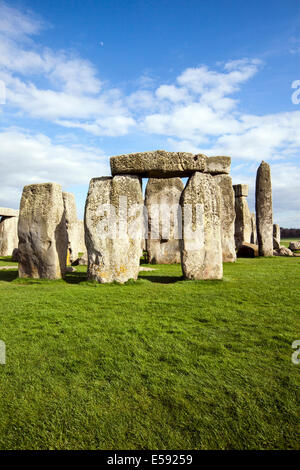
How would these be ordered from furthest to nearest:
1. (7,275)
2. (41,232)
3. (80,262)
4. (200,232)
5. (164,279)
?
1. (80,262)
2. (7,275)
3. (164,279)
4. (41,232)
5. (200,232)

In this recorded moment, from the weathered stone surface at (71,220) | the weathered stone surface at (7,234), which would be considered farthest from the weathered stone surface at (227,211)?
the weathered stone surface at (7,234)

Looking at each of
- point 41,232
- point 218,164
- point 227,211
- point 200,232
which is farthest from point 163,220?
point 41,232

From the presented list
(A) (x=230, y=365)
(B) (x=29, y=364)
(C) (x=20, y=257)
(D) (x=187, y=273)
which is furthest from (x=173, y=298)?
(C) (x=20, y=257)

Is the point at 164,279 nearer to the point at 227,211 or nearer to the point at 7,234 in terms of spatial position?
the point at 227,211

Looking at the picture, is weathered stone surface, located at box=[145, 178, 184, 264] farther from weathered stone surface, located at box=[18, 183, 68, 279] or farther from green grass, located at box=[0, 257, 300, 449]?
green grass, located at box=[0, 257, 300, 449]

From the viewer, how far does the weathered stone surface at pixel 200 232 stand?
5.98 metres

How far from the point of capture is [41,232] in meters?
6.59

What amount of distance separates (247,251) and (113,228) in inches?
315

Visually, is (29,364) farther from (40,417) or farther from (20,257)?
(20,257)

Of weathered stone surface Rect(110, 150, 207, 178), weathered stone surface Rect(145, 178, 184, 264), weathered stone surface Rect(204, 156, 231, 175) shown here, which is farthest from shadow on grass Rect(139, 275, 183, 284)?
weathered stone surface Rect(204, 156, 231, 175)

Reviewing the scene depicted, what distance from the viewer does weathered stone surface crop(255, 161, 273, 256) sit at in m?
11.9

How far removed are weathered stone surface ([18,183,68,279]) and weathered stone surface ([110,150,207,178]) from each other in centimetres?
176

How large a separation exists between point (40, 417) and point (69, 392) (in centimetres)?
29

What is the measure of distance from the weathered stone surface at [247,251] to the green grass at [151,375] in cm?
797
